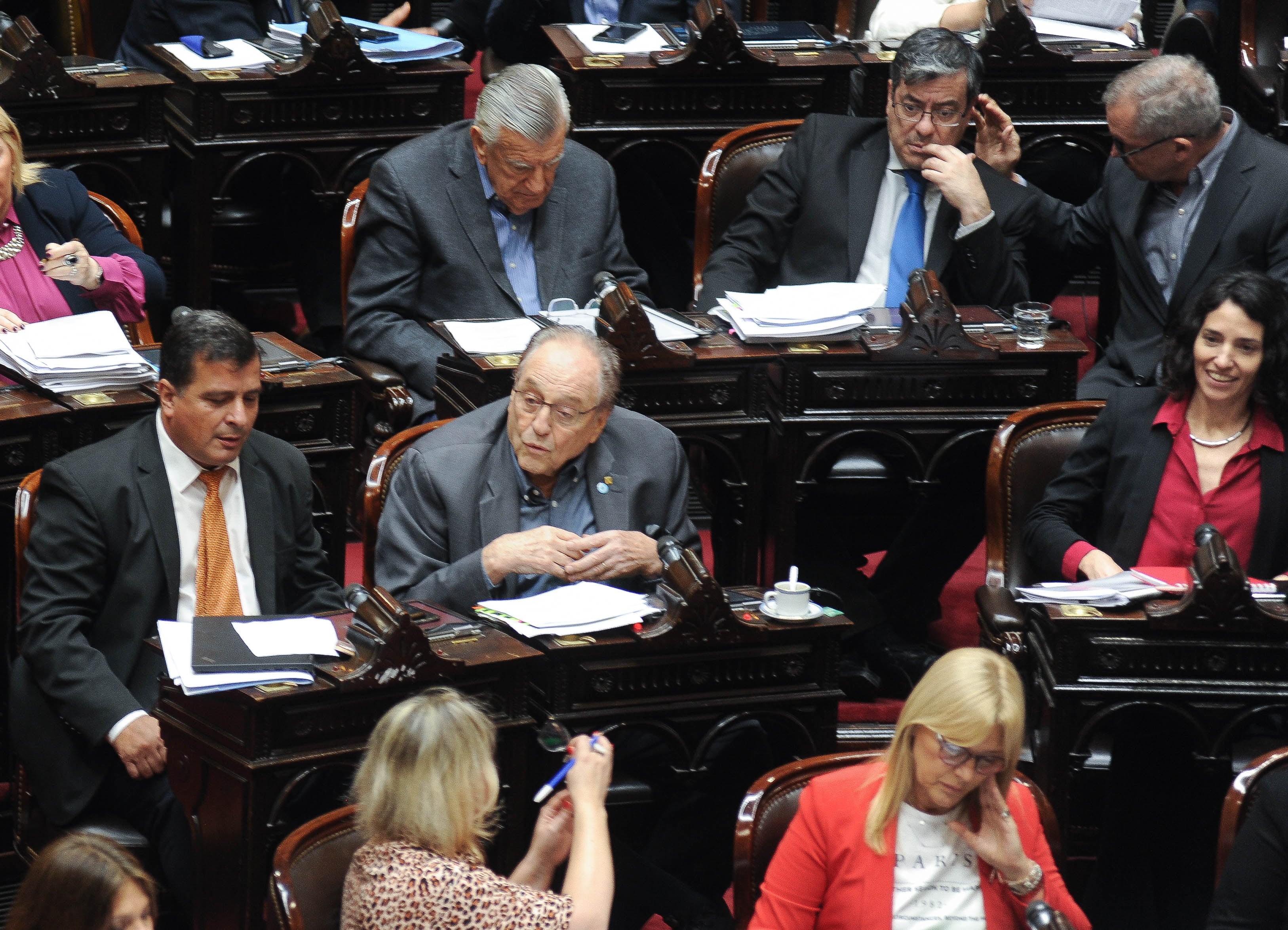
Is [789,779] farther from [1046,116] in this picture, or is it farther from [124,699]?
[1046,116]

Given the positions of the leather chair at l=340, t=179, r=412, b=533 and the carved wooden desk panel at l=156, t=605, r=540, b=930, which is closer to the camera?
the carved wooden desk panel at l=156, t=605, r=540, b=930

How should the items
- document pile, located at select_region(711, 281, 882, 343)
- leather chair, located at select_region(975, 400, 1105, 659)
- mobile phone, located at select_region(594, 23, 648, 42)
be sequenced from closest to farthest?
leather chair, located at select_region(975, 400, 1105, 659) → document pile, located at select_region(711, 281, 882, 343) → mobile phone, located at select_region(594, 23, 648, 42)

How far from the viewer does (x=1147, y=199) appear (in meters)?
4.24

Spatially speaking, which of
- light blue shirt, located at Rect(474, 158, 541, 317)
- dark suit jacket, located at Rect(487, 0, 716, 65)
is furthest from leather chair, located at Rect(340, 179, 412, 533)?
dark suit jacket, located at Rect(487, 0, 716, 65)

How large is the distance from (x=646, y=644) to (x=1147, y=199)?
76.4 inches

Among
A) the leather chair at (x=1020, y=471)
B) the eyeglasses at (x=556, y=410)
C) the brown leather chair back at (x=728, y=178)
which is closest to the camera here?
the eyeglasses at (x=556, y=410)

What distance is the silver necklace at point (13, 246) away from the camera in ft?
12.6

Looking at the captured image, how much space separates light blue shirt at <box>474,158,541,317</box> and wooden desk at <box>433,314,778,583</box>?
0.40 meters

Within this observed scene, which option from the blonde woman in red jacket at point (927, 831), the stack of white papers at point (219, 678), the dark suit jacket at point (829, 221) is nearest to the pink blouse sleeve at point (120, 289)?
the dark suit jacket at point (829, 221)

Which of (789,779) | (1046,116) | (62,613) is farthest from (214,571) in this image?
(1046,116)

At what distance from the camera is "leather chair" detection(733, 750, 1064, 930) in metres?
2.59

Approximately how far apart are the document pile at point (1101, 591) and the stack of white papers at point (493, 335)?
1113 mm

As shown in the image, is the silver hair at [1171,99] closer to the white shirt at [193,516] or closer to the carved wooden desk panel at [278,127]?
the carved wooden desk panel at [278,127]

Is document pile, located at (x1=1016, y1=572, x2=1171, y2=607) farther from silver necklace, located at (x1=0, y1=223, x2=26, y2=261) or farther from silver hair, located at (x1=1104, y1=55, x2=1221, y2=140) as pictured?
silver necklace, located at (x1=0, y1=223, x2=26, y2=261)
